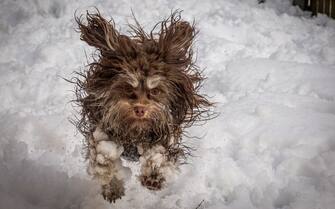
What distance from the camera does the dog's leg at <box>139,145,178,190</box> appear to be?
3486mm

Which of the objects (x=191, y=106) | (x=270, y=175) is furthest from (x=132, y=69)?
(x=270, y=175)

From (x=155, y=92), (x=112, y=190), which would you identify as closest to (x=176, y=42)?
(x=155, y=92)

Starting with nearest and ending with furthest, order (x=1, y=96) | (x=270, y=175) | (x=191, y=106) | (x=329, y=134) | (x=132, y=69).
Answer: (x=132, y=69) < (x=191, y=106) < (x=270, y=175) < (x=329, y=134) < (x=1, y=96)

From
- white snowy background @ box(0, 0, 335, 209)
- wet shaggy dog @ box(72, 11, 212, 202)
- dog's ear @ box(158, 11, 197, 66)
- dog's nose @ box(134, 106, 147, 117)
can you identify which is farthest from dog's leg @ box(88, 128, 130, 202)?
dog's ear @ box(158, 11, 197, 66)

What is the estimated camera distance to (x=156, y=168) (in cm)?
351

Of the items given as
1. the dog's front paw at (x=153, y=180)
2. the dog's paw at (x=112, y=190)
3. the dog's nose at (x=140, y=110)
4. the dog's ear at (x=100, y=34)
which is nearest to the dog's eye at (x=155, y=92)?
the dog's nose at (x=140, y=110)

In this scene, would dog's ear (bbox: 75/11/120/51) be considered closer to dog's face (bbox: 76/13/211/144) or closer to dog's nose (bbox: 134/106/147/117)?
dog's face (bbox: 76/13/211/144)

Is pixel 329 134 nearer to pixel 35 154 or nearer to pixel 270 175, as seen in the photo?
pixel 270 175

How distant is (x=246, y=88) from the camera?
513 centimetres

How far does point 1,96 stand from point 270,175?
114 inches

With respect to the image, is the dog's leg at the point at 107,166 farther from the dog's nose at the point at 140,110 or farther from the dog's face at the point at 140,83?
the dog's nose at the point at 140,110

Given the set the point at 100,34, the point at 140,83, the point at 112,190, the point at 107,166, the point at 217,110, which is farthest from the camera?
the point at 217,110

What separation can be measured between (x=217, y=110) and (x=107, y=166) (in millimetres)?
1588

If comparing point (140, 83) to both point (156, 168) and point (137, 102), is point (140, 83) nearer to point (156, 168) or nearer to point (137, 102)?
point (137, 102)
